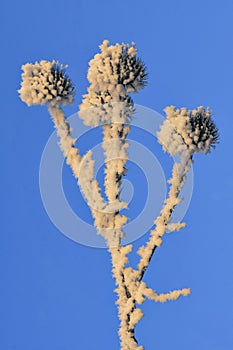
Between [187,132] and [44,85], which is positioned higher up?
[44,85]

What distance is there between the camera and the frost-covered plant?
9.49 m

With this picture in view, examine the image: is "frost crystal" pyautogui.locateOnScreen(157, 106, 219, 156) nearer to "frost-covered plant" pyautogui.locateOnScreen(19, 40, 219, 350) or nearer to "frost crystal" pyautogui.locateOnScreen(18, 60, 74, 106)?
"frost-covered plant" pyautogui.locateOnScreen(19, 40, 219, 350)

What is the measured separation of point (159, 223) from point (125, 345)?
191cm

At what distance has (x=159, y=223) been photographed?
970 centimetres

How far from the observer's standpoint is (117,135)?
9.69m

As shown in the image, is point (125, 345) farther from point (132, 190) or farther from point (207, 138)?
point (207, 138)

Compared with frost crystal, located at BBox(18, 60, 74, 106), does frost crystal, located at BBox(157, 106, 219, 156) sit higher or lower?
lower

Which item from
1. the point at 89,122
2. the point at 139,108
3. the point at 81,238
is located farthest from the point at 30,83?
the point at 81,238

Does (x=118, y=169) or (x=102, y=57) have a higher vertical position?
(x=102, y=57)

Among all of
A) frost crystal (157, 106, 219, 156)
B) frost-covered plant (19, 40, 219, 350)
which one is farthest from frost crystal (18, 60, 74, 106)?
frost crystal (157, 106, 219, 156)

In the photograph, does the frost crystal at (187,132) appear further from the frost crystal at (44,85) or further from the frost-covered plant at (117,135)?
the frost crystal at (44,85)

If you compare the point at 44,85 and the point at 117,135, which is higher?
the point at 44,85

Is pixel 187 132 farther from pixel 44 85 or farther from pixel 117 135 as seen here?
pixel 44 85

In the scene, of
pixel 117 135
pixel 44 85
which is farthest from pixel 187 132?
pixel 44 85
